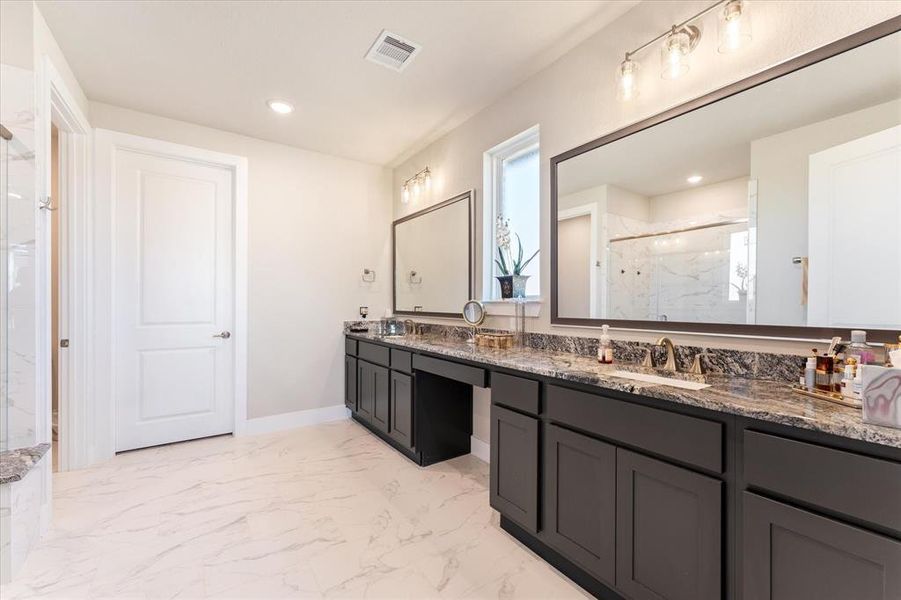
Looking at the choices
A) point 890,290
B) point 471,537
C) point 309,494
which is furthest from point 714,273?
point 309,494

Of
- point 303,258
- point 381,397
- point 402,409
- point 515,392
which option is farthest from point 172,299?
point 515,392

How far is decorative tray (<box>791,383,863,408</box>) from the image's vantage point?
108 centimetres

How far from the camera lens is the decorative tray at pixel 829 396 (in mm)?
1084

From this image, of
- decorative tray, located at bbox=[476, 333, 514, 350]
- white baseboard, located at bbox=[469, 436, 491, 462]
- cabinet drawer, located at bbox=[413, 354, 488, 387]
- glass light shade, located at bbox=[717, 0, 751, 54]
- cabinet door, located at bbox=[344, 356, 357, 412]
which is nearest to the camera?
glass light shade, located at bbox=[717, 0, 751, 54]

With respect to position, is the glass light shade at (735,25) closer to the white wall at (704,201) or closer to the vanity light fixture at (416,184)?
the white wall at (704,201)

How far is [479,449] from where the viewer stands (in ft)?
9.63

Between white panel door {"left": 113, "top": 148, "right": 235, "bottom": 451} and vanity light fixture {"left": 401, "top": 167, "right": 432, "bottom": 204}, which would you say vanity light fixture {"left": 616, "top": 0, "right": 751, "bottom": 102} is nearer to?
vanity light fixture {"left": 401, "top": 167, "right": 432, "bottom": 204}

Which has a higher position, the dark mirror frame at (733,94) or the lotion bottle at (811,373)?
the dark mirror frame at (733,94)

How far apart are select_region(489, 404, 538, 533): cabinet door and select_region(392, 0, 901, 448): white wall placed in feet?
2.23

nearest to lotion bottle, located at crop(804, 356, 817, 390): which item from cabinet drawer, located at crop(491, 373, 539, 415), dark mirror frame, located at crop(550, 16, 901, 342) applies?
dark mirror frame, located at crop(550, 16, 901, 342)

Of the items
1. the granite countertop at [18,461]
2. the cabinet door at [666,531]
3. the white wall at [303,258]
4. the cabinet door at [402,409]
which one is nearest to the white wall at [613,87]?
the cabinet door at [402,409]

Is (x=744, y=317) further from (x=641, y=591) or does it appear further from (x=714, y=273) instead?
(x=641, y=591)

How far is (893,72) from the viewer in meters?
1.22

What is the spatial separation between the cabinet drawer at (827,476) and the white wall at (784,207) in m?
0.62
